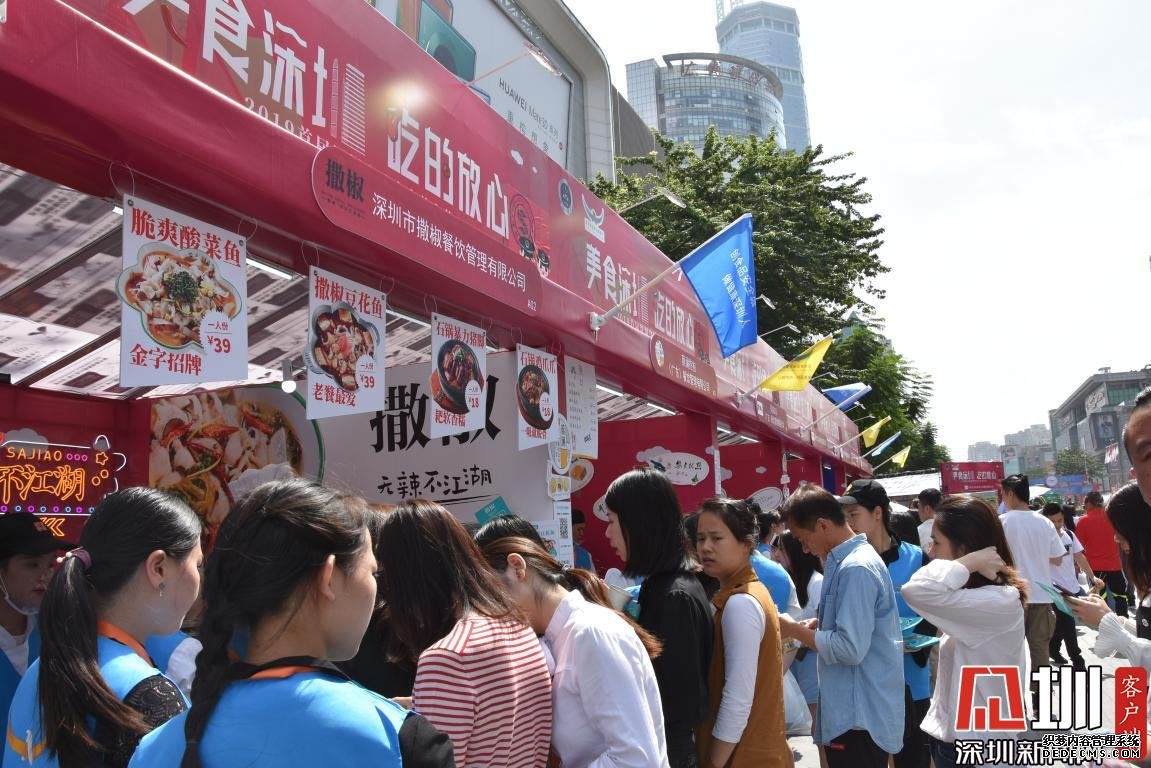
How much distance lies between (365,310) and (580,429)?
248cm

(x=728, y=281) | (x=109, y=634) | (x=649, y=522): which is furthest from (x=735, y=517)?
(x=728, y=281)

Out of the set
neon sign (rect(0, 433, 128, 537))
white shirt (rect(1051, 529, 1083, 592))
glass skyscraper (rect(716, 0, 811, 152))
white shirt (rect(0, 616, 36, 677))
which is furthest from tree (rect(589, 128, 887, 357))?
glass skyscraper (rect(716, 0, 811, 152))

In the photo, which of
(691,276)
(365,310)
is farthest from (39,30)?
(691,276)

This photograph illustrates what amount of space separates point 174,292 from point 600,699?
2.04 m

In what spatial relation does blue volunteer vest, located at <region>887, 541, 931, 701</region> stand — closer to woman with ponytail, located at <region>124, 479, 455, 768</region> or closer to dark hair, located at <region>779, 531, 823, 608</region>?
dark hair, located at <region>779, 531, 823, 608</region>

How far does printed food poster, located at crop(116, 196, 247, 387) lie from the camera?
9.39 feet

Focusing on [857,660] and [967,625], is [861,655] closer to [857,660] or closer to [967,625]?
[857,660]

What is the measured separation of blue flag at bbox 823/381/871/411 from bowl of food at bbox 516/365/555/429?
1200 cm

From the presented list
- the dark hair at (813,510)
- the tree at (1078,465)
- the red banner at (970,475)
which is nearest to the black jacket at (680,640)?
the dark hair at (813,510)

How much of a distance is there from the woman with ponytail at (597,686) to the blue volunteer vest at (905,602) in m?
2.08

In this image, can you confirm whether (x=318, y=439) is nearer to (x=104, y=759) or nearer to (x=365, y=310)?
(x=365, y=310)

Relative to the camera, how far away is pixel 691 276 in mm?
6652

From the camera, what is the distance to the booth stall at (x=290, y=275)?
2916 mm

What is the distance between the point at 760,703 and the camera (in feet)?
10.0
